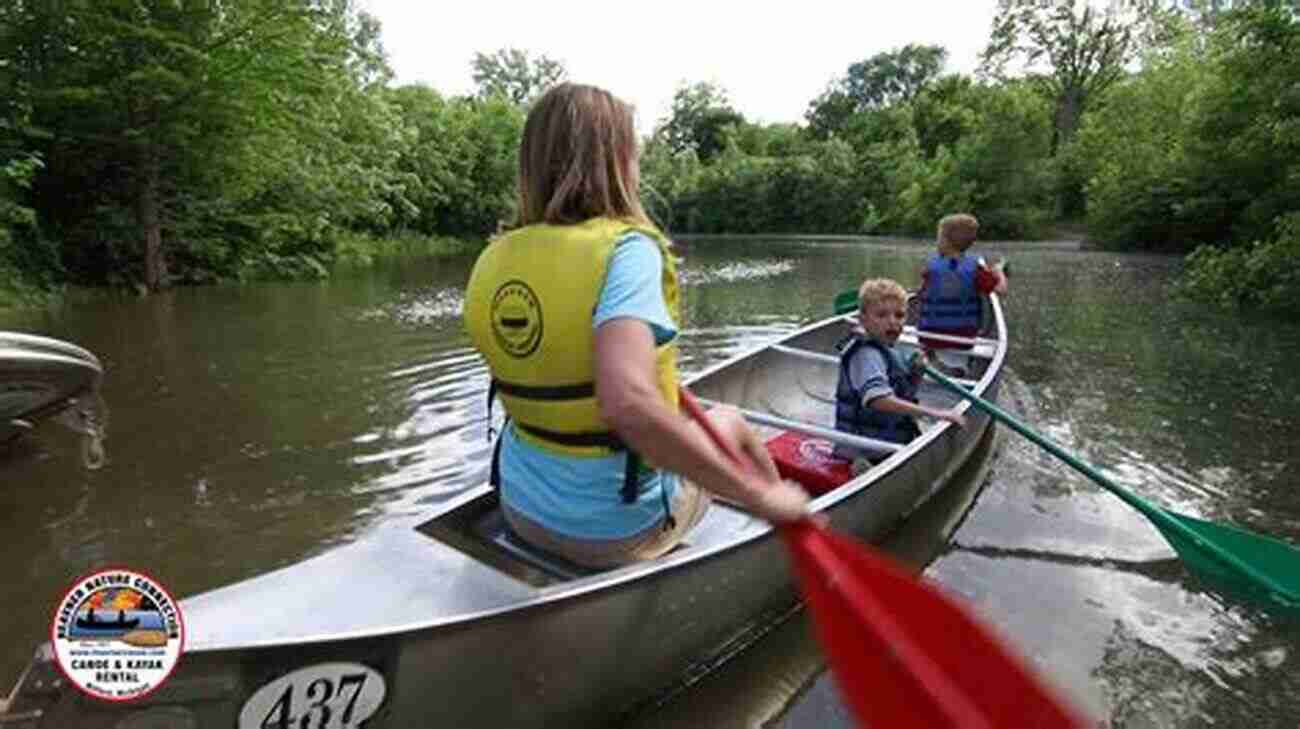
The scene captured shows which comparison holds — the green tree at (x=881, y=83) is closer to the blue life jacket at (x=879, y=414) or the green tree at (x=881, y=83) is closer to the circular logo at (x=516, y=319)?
the blue life jacket at (x=879, y=414)

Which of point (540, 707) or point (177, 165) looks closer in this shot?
point (540, 707)

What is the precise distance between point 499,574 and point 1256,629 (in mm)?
3202

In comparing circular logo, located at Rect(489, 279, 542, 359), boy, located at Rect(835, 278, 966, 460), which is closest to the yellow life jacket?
circular logo, located at Rect(489, 279, 542, 359)

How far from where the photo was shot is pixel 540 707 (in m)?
2.60

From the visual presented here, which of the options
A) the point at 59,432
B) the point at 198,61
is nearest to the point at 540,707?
the point at 59,432

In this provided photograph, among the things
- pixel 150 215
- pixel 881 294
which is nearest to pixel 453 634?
pixel 881 294

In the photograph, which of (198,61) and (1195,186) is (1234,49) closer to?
(1195,186)

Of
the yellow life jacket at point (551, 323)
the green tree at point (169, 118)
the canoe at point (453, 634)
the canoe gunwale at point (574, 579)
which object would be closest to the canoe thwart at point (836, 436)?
the canoe gunwale at point (574, 579)

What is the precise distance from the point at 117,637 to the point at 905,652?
1.58m

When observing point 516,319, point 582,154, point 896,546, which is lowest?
point 896,546

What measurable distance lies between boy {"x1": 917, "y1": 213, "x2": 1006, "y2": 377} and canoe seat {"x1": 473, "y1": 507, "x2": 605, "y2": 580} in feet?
16.6

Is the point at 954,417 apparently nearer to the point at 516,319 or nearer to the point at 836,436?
the point at 836,436

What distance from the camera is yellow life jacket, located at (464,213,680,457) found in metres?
2.08

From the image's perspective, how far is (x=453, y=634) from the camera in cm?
227
